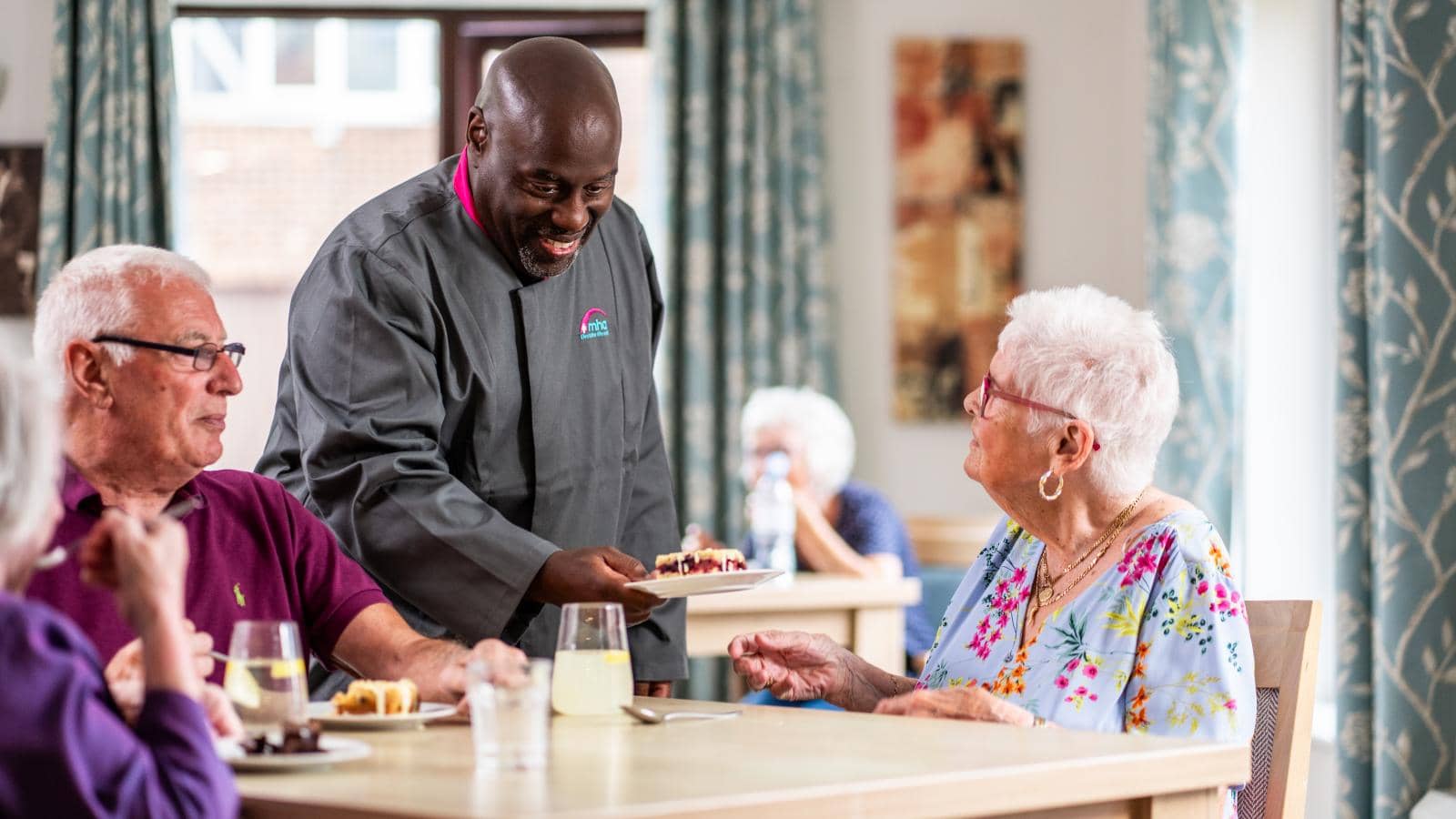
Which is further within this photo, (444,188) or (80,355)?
(444,188)

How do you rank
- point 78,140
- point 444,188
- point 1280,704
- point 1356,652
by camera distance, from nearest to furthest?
point 1280,704, point 444,188, point 1356,652, point 78,140

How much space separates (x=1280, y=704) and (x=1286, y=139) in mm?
3167

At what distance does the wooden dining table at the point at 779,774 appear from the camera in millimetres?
1281

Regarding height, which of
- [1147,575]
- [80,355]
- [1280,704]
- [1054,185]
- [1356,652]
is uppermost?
[1054,185]

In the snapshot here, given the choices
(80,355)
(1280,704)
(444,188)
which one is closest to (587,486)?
(444,188)

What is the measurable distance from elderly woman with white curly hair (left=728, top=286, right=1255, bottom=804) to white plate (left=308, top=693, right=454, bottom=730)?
0.41 metres

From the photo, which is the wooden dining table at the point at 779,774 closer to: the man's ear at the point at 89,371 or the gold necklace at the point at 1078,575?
the gold necklace at the point at 1078,575

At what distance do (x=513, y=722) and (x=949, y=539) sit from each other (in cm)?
418

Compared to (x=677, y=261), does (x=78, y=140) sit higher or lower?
higher

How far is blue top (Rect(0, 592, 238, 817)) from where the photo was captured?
1.13 m

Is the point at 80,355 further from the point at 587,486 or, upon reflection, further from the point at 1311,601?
the point at 1311,601

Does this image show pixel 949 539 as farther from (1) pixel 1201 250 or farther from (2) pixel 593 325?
(2) pixel 593 325

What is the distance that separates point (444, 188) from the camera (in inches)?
96.3

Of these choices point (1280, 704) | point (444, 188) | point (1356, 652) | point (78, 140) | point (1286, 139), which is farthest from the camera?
point (78, 140)
